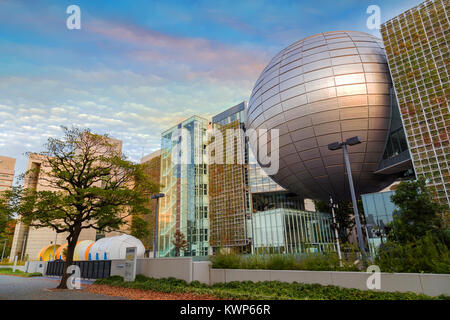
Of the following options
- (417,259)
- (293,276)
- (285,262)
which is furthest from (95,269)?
(417,259)

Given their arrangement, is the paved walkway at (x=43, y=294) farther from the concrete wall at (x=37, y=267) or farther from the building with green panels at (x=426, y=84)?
the building with green panels at (x=426, y=84)

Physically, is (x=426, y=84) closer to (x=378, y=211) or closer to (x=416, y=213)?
(x=416, y=213)

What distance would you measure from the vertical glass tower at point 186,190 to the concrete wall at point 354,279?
129 ft

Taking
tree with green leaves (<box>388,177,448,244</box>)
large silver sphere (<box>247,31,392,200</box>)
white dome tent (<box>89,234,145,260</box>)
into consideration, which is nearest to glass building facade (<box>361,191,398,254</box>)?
large silver sphere (<box>247,31,392,200</box>)

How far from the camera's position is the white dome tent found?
25.6 meters

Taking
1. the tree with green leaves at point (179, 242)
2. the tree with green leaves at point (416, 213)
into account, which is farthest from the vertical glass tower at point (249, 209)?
the tree with green leaves at point (416, 213)

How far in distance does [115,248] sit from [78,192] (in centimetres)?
1120

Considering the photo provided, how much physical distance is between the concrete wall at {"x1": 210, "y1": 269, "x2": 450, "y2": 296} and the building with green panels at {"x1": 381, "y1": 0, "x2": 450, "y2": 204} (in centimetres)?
1166

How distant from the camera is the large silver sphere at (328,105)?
22000 millimetres

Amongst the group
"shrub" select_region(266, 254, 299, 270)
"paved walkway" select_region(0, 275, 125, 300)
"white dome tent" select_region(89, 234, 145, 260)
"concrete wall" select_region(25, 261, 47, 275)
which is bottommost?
"paved walkway" select_region(0, 275, 125, 300)

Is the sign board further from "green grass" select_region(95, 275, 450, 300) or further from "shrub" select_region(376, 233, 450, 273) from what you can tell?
"shrub" select_region(376, 233, 450, 273)

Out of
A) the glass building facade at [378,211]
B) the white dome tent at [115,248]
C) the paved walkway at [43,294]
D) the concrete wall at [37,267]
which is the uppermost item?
the glass building facade at [378,211]
